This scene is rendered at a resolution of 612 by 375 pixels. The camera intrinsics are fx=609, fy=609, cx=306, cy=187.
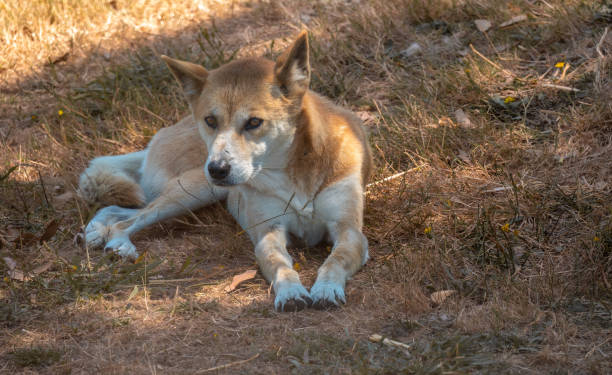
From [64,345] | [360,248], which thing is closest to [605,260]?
[360,248]

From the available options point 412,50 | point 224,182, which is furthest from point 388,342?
point 412,50

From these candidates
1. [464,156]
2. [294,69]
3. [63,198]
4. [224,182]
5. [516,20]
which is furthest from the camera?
[516,20]

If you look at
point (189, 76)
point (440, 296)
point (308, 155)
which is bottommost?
point (440, 296)

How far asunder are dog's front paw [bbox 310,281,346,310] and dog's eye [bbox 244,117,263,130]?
935 mm

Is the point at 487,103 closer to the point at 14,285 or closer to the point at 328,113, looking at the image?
the point at 328,113

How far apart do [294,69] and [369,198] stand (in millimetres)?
1120

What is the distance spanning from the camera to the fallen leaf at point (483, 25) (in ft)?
18.1

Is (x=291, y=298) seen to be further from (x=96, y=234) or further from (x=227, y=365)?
(x=96, y=234)

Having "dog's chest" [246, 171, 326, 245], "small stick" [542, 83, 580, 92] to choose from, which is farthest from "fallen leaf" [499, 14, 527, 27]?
"dog's chest" [246, 171, 326, 245]

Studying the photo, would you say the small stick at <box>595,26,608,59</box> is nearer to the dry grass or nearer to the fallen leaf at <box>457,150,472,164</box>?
the dry grass

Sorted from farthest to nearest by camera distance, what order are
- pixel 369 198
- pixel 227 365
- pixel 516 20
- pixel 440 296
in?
pixel 516 20 < pixel 369 198 < pixel 440 296 < pixel 227 365

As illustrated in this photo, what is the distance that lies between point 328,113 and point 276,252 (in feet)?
3.41

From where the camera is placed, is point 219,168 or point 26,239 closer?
point 219,168

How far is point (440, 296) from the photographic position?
9.49ft
